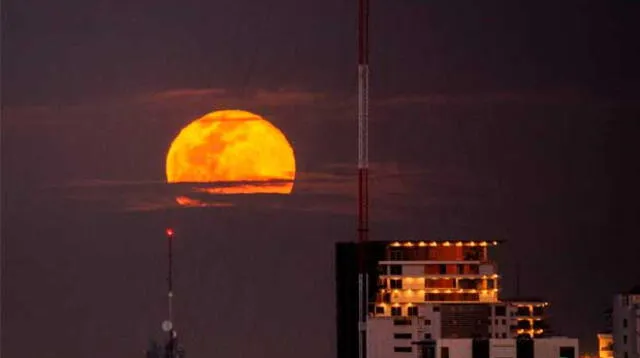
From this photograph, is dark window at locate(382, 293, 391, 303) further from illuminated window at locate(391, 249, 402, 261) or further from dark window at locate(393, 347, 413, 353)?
dark window at locate(393, 347, 413, 353)

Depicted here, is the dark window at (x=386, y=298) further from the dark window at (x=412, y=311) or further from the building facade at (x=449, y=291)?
the dark window at (x=412, y=311)

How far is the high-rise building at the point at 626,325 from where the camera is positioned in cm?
8775

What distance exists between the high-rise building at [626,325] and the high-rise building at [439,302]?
347 centimetres

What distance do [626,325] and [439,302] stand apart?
9.70 metres

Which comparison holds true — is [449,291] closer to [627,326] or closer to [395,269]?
[395,269]

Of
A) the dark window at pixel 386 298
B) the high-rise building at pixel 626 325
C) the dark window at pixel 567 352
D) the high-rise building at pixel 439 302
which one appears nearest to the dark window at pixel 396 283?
the high-rise building at pixel 439 302

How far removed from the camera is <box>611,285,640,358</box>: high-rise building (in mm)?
87750

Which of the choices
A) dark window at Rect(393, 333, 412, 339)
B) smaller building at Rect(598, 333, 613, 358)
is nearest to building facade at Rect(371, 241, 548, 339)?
dark window at Rect(393, 333, 412, 339)

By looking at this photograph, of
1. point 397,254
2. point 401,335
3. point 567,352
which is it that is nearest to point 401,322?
point 401,335

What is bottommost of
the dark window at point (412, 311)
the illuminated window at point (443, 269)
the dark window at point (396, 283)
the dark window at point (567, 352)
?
the dark window at point (567, 352)

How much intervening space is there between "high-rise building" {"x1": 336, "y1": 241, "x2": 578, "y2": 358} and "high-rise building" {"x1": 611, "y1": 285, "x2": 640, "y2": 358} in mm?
3468

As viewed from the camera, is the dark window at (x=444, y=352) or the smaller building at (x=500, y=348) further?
the dark window at (x=444, y=352)

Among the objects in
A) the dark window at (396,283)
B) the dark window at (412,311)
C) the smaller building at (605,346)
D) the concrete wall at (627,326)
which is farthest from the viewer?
the dark window at (396,283)

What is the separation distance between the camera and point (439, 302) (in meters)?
97.8
